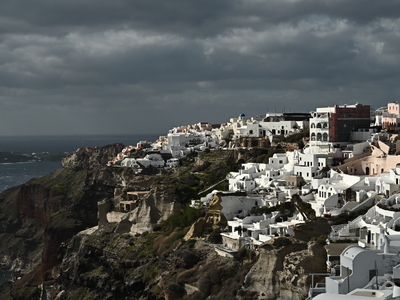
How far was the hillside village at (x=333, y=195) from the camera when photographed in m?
21.0

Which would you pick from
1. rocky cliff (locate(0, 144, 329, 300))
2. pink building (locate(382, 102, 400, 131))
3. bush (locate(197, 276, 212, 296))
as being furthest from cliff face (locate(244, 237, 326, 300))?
pink building (locate(382, 102, 400, 131))

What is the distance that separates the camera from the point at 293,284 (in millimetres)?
25469

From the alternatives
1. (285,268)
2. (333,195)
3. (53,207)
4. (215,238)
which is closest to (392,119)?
(333,195)

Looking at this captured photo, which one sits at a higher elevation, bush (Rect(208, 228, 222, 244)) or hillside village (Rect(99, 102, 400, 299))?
hillside village (Rect(99, 102, 400, 299))

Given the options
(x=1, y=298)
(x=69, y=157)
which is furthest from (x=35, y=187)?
(x=1, y=298)

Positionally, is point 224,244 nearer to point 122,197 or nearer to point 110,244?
point 110,244

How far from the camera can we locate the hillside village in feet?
68.7

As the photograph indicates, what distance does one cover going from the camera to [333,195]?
113 feet

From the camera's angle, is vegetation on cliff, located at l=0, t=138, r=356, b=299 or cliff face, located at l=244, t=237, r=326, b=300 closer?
cliff face, located at l=244, t=237, r=326, b=300

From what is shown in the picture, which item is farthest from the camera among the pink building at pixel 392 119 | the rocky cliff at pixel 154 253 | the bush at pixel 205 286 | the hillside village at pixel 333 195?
the pink building at pixel 392 119

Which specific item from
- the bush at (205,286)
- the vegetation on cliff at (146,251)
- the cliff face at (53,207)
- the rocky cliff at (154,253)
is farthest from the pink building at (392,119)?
the bush at (205,286)

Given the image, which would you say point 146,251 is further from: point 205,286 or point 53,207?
point 53,207

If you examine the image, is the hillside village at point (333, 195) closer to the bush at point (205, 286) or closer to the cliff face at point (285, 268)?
the cliff face at point (285, 268)

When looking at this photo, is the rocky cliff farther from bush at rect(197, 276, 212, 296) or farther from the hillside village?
the hillside village
